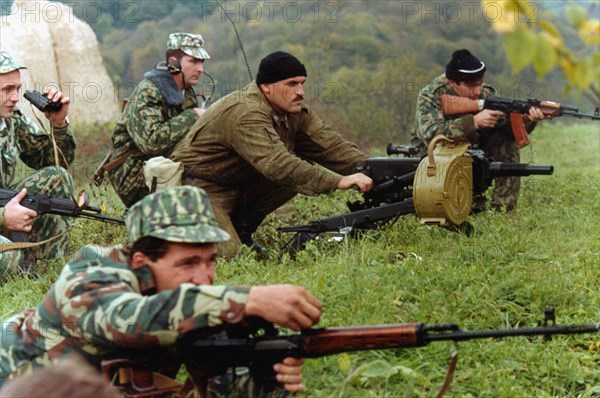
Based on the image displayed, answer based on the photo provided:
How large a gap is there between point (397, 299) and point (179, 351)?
6.50ft

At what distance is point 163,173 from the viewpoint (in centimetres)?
741

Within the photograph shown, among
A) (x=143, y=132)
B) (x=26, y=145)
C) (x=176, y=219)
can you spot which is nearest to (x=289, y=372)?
(x=176, y=219)

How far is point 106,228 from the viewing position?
8.93 meters

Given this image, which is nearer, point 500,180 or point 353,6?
point 500,180

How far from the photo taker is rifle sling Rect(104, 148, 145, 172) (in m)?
8.84

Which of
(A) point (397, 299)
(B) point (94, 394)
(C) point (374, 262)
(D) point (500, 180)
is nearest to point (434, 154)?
(C) point (374, 262)

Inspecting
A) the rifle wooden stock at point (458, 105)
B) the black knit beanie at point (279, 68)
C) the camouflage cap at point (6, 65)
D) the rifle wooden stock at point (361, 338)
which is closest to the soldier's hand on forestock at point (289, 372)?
the rifle wooden stock at point (361, 338)

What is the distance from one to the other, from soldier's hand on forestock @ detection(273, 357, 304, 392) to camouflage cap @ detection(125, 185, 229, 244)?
491 millimetres

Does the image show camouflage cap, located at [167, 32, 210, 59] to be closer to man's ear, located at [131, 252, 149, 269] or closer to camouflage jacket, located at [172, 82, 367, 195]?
camouflage jacket, located at [172, 82, 367, 195]

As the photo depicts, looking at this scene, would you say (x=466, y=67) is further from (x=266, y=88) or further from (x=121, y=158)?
(x=121, y=158)

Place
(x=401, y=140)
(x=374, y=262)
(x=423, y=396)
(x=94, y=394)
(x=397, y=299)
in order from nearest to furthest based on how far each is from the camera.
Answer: (x=94, y=394) < (x=423, y=396) < (x=397, y=299) < (x=374, y=262) < (x=401, y=140)

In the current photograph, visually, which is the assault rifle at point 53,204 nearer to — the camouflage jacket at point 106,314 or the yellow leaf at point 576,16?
the camouflage jacket at point 106,314

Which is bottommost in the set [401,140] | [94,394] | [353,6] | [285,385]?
[401,140]

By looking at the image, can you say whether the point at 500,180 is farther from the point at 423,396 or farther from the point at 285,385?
the point at 285,385
